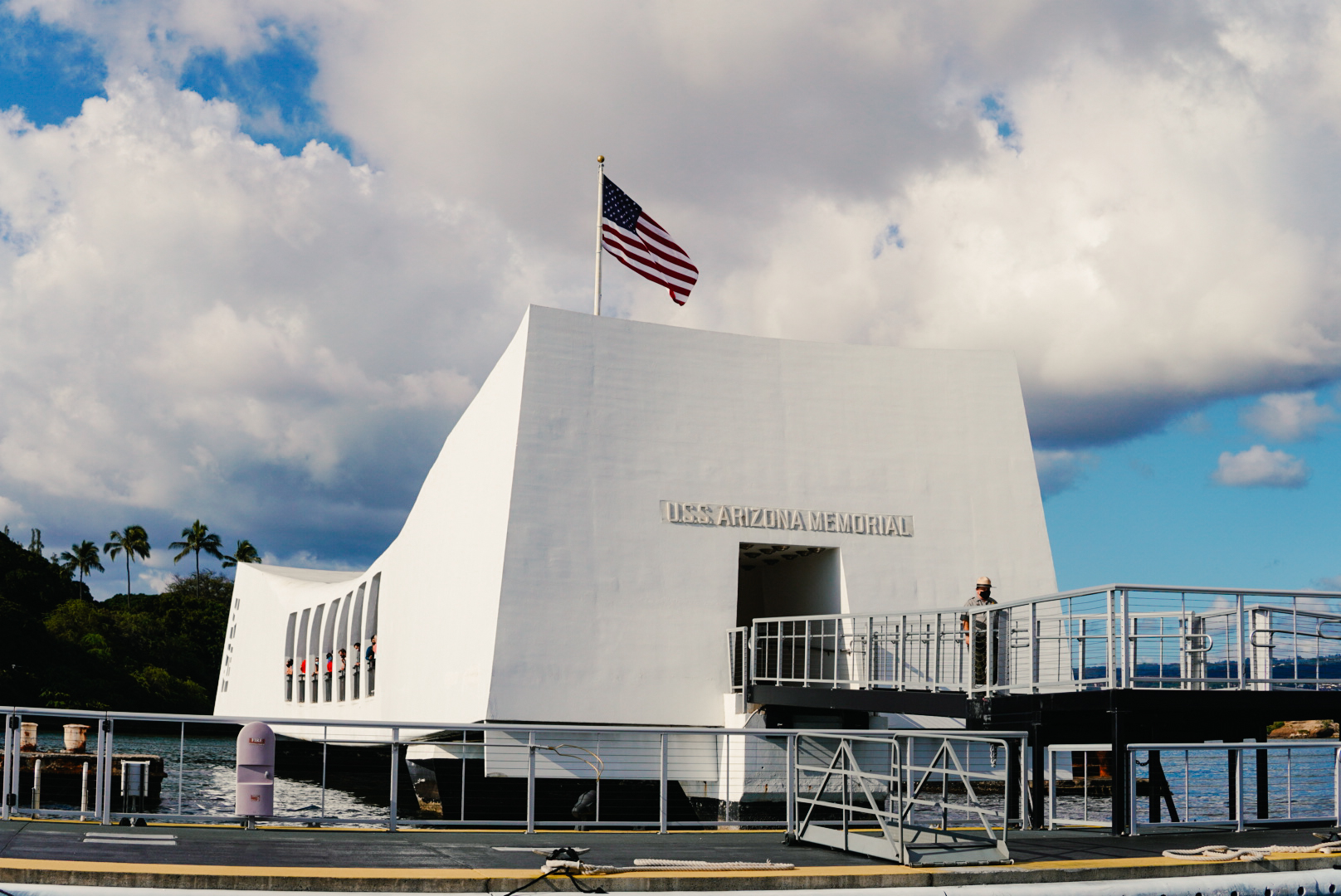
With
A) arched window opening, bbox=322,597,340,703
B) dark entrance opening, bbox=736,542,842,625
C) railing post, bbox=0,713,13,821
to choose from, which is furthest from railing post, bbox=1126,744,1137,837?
arched window opening, bbox=322,597,340,703

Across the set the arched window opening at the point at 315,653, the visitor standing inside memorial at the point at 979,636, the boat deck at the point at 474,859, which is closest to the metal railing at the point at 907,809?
the boat deck at the point at 474,859

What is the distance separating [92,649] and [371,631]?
41545mm

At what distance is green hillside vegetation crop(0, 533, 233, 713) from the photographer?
194 ft

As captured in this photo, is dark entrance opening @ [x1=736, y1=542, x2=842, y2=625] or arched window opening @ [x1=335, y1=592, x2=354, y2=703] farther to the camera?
arched window opening @ [x1=335, y1=592, x2=354, y2=703]

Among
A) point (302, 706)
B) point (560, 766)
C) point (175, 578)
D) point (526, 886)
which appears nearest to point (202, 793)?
point (302, 706)

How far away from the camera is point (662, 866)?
29.3ft

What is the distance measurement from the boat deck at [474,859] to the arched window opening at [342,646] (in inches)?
884

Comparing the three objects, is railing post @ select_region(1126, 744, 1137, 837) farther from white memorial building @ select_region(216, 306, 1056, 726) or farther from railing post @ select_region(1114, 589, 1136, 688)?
white memorial building @ select_region(216, 306, 1056, 726)

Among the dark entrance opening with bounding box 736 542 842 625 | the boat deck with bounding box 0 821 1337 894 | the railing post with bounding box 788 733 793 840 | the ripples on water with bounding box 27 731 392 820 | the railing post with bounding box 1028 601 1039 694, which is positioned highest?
the dark entrance opening with bounding box 736 542 842 625

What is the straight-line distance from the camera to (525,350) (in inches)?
827

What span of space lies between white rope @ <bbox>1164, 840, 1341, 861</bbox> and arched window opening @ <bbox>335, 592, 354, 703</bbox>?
26284 millimetres

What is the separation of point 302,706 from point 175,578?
66554mm

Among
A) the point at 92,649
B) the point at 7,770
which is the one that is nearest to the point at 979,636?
the point at 7,770

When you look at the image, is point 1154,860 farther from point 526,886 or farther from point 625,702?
point 625,702
